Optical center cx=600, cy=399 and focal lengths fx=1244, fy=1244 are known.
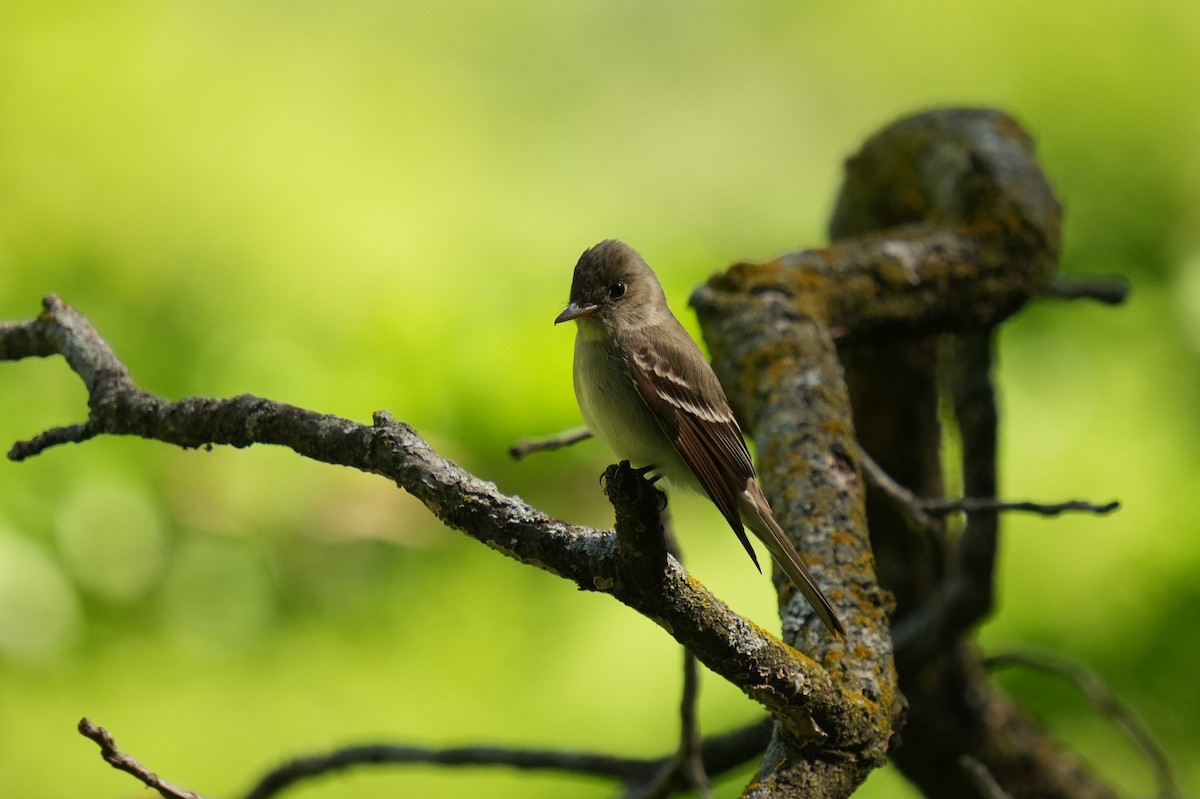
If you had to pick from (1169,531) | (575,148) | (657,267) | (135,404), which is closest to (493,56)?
(575,148)

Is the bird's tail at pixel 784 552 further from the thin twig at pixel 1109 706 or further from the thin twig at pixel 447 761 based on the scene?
the thin twig at pixel 1109 706

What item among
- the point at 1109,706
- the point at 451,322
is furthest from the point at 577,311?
the point at 451,322

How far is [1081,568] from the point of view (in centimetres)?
555

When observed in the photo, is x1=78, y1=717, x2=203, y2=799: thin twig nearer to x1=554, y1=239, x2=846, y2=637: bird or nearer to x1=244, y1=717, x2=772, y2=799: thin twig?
x1=554, y1=239, x2=846, y2=637: bird

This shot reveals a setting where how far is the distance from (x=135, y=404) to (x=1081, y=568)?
447 centimetres

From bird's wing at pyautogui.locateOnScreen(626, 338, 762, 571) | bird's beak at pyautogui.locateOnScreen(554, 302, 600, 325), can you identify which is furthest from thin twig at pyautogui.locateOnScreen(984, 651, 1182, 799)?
bird's beak at pyautogui.locateOnScreen(554, 302, 600, 325)

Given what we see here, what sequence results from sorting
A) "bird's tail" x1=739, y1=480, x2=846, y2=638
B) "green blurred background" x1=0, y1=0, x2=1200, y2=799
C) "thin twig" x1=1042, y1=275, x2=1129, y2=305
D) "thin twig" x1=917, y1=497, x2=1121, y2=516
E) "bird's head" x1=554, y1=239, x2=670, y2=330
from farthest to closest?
"green blurred background" x1=0, y1=0, x2=1200, y2=799 → "thin twig" x1=1042, y1=275, x2=1129, y2=305 → "bird's head" x1=554, y1=239, x2=670, y2=330 → "thin twig" x1=917, y1=497, x2=1121, y2=516 → "bird's tail" x1=739, y1=480, x2=846, y2=638

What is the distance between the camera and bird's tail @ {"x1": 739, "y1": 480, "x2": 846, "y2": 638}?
2.35 meters

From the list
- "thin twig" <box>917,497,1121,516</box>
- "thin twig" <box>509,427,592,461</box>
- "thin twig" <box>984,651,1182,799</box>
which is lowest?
"thin twig" <box>984,651,1182,799</box>

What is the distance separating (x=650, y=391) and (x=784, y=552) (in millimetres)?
694

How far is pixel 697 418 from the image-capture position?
2951 millimetres

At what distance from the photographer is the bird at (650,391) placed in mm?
2830

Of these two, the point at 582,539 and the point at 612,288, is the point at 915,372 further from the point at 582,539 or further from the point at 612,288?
the point at 582,539

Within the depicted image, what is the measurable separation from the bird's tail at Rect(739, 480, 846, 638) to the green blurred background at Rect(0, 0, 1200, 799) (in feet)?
8.30
